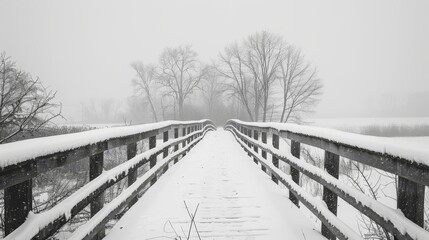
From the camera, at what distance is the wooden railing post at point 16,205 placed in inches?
69.5

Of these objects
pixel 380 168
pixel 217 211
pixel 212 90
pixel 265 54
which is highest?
pixel 265 54

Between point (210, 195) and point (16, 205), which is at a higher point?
point (16, 205)

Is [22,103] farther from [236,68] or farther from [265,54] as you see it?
[236,68]

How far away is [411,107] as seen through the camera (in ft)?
384

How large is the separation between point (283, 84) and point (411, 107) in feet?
344

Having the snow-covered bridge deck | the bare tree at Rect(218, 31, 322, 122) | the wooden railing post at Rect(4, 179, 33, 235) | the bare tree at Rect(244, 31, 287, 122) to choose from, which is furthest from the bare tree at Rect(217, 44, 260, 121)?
the wooden railing post at Rect(4, 179, 33, 235)

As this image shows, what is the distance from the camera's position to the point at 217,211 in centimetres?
408

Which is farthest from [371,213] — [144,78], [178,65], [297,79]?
[144,78]

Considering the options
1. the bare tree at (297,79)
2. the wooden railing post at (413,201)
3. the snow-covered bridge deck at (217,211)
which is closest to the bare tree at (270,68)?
the bare tree at (297,79)

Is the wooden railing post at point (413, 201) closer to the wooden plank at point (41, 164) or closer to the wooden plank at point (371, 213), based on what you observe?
the wooden plank at point (371, 213)

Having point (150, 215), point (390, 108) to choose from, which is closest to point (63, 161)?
point (150, 215)

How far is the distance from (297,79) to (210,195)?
3546 cm

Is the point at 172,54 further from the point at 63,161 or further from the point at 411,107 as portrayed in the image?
the point at 411,107

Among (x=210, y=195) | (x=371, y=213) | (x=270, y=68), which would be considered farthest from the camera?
(x=270, y=68)
